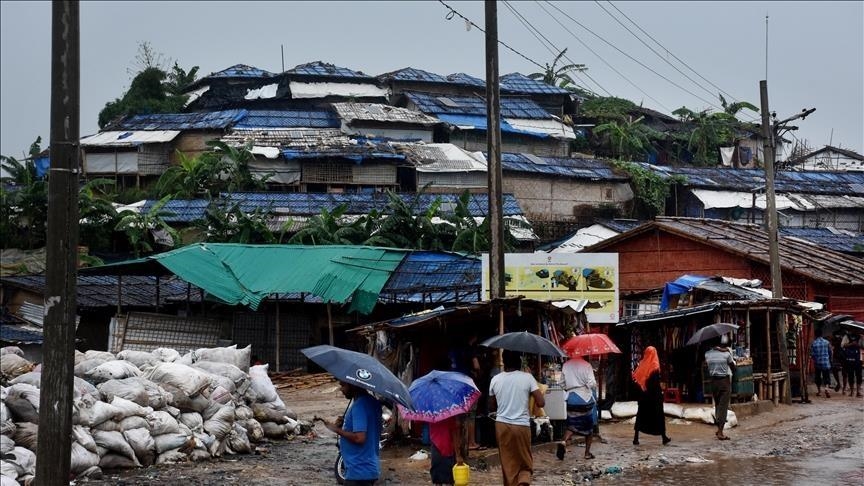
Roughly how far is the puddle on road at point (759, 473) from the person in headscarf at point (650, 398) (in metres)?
1.48

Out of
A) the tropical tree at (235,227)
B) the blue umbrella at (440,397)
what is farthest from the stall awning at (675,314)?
the tropical tree at (235,227)

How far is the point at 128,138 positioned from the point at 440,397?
3735 cm

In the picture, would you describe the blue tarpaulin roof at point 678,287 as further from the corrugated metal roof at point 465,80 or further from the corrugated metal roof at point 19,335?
the corrugated metal roof at point 465,80

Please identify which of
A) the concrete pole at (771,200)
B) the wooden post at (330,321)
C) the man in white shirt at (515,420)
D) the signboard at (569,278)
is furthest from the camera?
the wooden post at (330,321)

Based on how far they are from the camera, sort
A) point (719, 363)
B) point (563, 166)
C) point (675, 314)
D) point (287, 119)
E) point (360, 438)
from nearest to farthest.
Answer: point (360, 438) → point (719, 363) → point (675, 314) → point (563, 166) → point (287, 119)

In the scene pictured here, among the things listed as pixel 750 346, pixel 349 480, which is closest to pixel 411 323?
pixel 349 480

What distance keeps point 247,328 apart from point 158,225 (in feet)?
31.0

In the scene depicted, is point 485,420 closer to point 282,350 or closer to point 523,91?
point 282,350

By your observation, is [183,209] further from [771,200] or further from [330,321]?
[771,200]

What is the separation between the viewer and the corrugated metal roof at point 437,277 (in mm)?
25656

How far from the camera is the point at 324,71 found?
54562 millimetres

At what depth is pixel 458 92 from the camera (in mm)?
55438

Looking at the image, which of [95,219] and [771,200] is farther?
[95,219]

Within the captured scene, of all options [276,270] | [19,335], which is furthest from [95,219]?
[276,270]
